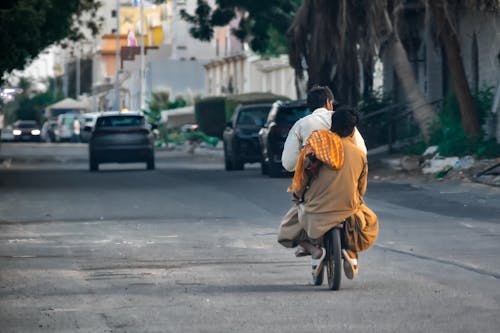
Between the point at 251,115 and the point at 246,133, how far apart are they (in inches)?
28.4

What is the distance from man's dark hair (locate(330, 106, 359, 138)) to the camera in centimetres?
1168

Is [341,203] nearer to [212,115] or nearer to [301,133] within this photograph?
[301,133]

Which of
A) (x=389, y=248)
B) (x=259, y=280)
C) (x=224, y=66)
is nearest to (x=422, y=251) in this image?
(x=389, y=248)

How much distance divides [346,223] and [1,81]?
92.9 ft

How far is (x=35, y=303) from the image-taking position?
11000mm

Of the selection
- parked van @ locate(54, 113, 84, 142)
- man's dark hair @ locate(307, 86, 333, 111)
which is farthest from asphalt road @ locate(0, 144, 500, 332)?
parked van @ locate(54, 113, 84, 142)

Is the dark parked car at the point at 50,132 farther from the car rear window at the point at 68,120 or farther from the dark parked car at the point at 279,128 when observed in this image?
the dark parked car at the point at 279,128

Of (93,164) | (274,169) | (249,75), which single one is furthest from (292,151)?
(249,75)

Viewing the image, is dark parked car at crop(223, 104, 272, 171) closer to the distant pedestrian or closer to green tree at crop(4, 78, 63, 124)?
the distant pedestrian

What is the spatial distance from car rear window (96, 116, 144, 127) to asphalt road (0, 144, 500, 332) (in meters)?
12.7

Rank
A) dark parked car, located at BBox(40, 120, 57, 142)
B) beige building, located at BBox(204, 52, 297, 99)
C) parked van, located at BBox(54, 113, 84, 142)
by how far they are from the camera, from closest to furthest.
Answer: beige building, located at BBox(204, 52, 297, 99)
parked van, located at BBox(54, 113, 84, 142)
dark parked car, located at BBox(40, 120, 57, 142)

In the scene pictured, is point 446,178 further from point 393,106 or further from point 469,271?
point 469,271

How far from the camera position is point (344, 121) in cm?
1171

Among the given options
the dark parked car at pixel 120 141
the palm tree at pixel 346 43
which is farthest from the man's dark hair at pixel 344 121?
the dark parked car at pixel 120 141
